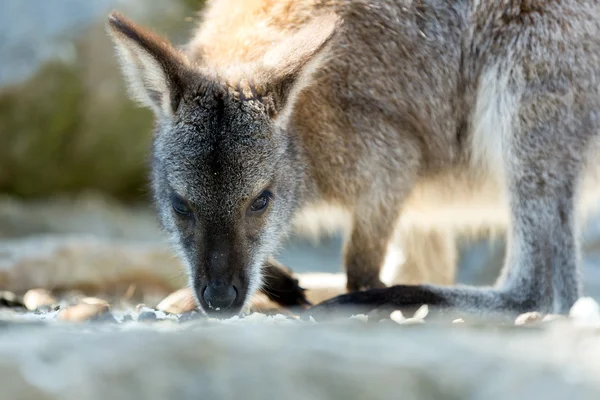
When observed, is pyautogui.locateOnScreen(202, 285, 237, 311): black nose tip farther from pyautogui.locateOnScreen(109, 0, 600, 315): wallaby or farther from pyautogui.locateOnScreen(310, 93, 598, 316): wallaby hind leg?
pyautogui.locateOnScreen(310, 93, 598, 316): wallaby hind leg

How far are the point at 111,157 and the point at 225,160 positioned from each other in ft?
16.2

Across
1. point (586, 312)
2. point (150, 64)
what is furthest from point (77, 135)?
point (586, 312)

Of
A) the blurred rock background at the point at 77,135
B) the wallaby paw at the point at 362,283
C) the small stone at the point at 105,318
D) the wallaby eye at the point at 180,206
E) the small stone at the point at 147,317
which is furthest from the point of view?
the blurred rock background at the point at 77,135

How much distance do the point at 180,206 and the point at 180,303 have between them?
54 cm

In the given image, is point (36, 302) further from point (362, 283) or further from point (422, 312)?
point (422, 312)

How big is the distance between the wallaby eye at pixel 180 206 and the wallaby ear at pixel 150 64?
0.40m

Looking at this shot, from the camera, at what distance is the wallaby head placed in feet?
12.0

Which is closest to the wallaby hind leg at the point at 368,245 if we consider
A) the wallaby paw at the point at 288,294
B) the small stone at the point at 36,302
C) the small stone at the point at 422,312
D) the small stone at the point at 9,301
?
the wallaby paw at the point at 288,294

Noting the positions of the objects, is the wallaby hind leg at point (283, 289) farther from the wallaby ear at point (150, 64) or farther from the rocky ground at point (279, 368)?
the rocky ground at point (279, 368)

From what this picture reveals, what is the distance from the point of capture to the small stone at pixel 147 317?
3.24 meters

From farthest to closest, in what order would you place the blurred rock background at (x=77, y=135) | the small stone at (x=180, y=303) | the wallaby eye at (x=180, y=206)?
1. the blurred rock background at (x=77, y=135)
2. the small stone at (x=180, y=303)
3. the wallaby eye at (x=180, y=206)

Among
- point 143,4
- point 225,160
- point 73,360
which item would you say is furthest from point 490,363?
point 143,4

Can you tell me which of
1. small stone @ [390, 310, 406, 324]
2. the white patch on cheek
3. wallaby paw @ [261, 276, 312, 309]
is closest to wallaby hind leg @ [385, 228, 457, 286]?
wallaby paw @ [261, 276, 312, 309]

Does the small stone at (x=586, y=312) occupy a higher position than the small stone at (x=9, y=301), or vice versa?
the small stone at (x=586, y=312)
